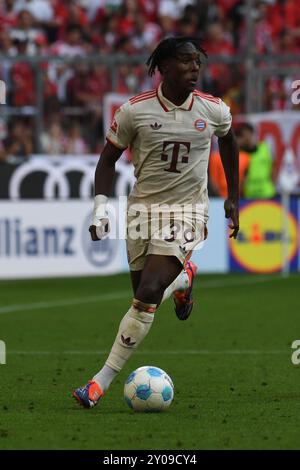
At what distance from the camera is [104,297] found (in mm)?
16266

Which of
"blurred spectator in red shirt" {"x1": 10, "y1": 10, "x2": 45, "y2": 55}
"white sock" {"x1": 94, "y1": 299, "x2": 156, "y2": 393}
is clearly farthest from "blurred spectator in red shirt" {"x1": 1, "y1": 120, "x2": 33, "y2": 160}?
"white sock" {"x1": 94, "y1": 299, "x2": 156, "y2": 393}

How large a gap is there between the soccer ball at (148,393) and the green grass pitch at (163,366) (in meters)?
0.08

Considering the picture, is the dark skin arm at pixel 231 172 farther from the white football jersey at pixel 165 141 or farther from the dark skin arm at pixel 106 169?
the dark skin arm at pixel 106 169

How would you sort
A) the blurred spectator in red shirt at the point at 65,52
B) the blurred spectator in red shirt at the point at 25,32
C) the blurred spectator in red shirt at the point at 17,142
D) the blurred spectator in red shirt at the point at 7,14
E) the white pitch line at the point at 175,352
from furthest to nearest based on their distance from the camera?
the blurred spectator in red shirt at the point at 7,14 < the blurred spectator in red shirt at the point at 25,32 < the blurred spectator in red shirt at the point at 65,52 < the blurred spectator in red shirt at the point at 17,142 < the white pitch line at the point at 175,352

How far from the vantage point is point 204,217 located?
8422mm

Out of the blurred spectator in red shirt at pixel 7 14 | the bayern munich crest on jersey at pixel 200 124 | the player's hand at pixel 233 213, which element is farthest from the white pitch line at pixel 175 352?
the blurred spectator in red shirt at pixel 7 14

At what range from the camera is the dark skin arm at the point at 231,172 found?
8578 mm

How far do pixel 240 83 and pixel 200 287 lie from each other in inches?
203

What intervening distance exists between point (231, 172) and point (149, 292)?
4.27ft

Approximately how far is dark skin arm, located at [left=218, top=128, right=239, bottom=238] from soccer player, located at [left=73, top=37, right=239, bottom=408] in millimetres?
237

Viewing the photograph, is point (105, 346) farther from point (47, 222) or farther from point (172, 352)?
point (47, 222)

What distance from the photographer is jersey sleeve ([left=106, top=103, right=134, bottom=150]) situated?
8.11 meters
